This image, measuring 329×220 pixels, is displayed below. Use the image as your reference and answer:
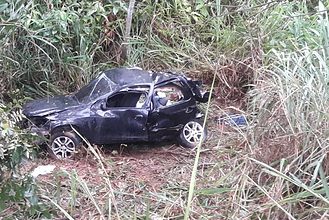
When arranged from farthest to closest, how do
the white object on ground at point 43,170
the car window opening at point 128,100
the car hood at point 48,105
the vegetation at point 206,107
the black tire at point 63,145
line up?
the car window opening at point 128,100, the car hood at point 48,105, the black tire at point 63,145, the white object on ground at point 43,170, the vegetation at point 206,107

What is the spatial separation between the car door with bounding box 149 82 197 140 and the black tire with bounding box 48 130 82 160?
2.18ft

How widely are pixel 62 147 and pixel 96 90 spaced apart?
622 millimetres

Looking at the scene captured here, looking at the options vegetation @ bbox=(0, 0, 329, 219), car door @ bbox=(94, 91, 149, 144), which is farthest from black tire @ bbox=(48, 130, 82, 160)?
car door @ bbox=(94, 91, 149, 144)

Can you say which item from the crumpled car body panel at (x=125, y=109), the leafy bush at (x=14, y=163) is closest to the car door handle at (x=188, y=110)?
the crumpled car body panel at (x=125, y=109)

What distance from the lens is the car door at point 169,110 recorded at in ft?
16.3

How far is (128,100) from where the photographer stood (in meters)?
5.08

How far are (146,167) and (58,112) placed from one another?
0.90 m

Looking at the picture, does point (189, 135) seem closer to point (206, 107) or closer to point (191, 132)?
point (191, 132)

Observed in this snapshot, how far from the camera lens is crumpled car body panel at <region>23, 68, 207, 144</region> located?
A: 16.0ft

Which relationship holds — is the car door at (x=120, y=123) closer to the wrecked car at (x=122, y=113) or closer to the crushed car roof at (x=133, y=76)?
the wrecked car at (x=122, y=113)

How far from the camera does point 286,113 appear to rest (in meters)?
3.76

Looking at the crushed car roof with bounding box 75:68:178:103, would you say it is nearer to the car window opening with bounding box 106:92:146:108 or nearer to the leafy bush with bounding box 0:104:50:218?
the car window opening with bounding box 106:92:146:108

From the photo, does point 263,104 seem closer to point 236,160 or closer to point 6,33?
point 236,160

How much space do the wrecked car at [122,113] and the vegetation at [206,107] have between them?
164 mm
